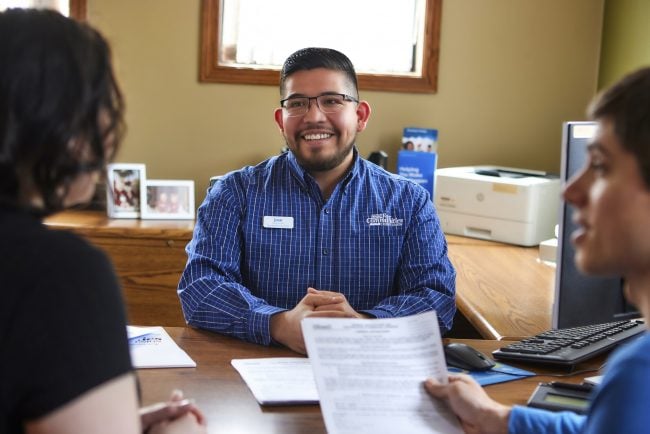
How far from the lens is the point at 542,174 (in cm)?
369

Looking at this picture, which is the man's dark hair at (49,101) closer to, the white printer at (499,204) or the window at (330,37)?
the white printer at (499,204)

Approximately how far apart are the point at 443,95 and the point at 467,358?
7.68 ft

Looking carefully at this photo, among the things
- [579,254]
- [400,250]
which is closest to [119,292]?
[579,254]

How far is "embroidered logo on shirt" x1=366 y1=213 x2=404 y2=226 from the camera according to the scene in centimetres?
239

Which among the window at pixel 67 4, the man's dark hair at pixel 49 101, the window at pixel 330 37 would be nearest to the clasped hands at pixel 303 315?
the man's dark hair at pixel 49 101

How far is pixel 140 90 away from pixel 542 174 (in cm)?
173

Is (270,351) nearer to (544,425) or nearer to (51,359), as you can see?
(544,425)

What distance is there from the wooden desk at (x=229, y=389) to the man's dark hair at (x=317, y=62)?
811 mm

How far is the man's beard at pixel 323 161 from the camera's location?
2.39 meters

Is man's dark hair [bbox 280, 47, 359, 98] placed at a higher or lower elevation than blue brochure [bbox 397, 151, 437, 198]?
higher

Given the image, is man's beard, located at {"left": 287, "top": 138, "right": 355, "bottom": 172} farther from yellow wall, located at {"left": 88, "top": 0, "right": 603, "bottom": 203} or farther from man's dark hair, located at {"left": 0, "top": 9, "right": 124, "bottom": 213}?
yellow wall, located at {"left": 88, "top": 0, "right": 603, "bottom": 203}

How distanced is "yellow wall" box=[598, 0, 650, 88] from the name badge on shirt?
1.69 m

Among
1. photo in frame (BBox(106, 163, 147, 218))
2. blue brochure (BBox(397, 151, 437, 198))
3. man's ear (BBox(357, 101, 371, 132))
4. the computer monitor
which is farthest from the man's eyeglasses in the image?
photo in frame (BBox(106, 163, 147, 218))

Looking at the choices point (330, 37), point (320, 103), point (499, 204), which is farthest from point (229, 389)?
point (330, 37)
